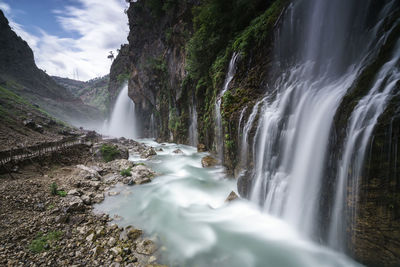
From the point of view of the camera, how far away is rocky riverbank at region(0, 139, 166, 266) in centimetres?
353

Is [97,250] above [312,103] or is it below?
below

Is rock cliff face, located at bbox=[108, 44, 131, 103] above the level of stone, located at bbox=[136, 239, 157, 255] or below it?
above

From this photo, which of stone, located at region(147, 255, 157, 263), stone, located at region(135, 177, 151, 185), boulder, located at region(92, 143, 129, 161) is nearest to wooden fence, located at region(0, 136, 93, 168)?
boulder, located at region(92, 143, 129, 161)

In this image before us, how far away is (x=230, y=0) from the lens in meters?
11.1

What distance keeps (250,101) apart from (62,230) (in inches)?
313

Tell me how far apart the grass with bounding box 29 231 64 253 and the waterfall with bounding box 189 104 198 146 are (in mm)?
13240

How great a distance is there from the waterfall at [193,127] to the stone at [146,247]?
1293 cm

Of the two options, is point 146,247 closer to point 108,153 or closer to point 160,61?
point 108,153

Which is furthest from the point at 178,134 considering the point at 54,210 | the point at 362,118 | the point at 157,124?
the point at 362,118

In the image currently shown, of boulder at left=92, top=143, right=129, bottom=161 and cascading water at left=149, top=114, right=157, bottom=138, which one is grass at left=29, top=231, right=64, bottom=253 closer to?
boulder at left=92, top=143, right=129, bottom=161

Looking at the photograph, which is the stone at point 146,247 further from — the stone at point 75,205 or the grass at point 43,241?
the stone at point 75,205

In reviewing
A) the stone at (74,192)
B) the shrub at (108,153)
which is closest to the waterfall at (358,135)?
the stone at (74,192)

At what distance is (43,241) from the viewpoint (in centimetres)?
393

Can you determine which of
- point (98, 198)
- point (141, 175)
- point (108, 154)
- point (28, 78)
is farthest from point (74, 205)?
point (28, 78)
